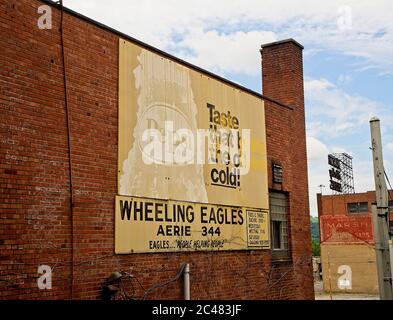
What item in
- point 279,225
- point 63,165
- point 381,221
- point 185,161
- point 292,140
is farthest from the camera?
point 292,140

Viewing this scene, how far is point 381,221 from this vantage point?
8.60m

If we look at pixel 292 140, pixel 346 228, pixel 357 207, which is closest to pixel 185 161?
pixel 292 140

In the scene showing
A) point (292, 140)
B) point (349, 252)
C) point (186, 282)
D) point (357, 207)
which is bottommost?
point (349, 252)

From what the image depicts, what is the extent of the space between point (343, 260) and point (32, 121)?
1039 inches

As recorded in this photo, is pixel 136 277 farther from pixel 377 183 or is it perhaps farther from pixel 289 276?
pixel 289 276

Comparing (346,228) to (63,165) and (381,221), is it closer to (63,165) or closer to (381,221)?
(381,221)

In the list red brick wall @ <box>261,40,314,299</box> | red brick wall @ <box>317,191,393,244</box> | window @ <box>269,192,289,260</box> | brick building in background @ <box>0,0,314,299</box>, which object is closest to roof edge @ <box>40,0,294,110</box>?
brick building in background @ <box>0,0,314,299</box>

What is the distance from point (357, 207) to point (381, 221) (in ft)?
160

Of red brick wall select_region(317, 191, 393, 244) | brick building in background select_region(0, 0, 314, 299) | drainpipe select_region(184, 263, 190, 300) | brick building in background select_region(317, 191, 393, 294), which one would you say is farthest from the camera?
red brick wall select_region(317, 191, 393, 244)

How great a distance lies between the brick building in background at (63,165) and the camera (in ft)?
22.0

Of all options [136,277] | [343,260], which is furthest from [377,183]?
[343,260]

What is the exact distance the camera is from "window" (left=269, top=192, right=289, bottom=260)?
12.2 m

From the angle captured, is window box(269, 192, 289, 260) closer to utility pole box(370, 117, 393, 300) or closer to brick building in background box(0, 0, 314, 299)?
brick building in background box(0, 0, 314, 299)

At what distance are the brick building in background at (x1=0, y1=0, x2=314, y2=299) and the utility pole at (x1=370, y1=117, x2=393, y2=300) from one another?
10.3ft
